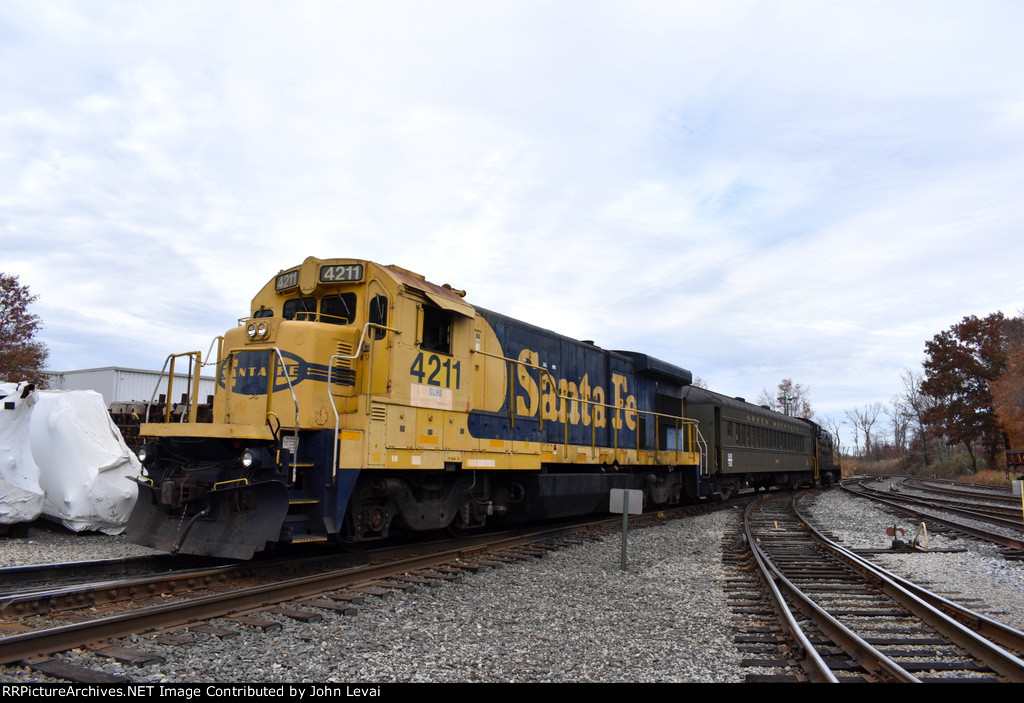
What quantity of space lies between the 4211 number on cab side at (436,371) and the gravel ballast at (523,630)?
7.57 ft

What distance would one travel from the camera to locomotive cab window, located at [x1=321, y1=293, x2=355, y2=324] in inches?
291

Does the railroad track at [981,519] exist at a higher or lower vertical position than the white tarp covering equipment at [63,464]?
lower

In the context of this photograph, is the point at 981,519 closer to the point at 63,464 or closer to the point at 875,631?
the point at 875,631

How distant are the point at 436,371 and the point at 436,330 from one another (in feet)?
1.76

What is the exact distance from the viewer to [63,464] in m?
8.84

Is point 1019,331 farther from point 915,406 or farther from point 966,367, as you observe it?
point 915,406

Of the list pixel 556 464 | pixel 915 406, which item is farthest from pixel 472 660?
pixel 915 406

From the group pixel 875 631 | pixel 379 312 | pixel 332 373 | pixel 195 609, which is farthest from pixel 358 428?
pixel 875 631

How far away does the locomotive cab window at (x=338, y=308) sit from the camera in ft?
24.3

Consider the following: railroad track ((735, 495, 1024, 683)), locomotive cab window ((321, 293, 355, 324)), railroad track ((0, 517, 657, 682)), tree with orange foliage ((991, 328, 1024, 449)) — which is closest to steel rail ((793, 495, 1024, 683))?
railroad track ((735, 495, 1024, 683))

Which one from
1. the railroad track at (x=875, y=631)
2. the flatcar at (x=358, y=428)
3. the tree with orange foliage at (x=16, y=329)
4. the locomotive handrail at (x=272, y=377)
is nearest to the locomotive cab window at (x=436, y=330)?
the flatcar at (x=358, y=428)

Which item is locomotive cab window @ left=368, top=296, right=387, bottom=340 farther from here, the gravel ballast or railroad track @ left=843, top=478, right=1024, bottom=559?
railroad track @ left=843, top=478, right=1024, bottom=559

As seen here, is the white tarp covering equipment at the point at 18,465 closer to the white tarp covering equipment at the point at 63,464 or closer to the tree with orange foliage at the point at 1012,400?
the white tarp covering equipment at the point at 63,464

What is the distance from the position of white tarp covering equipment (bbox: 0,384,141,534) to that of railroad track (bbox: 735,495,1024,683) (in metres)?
8.23
